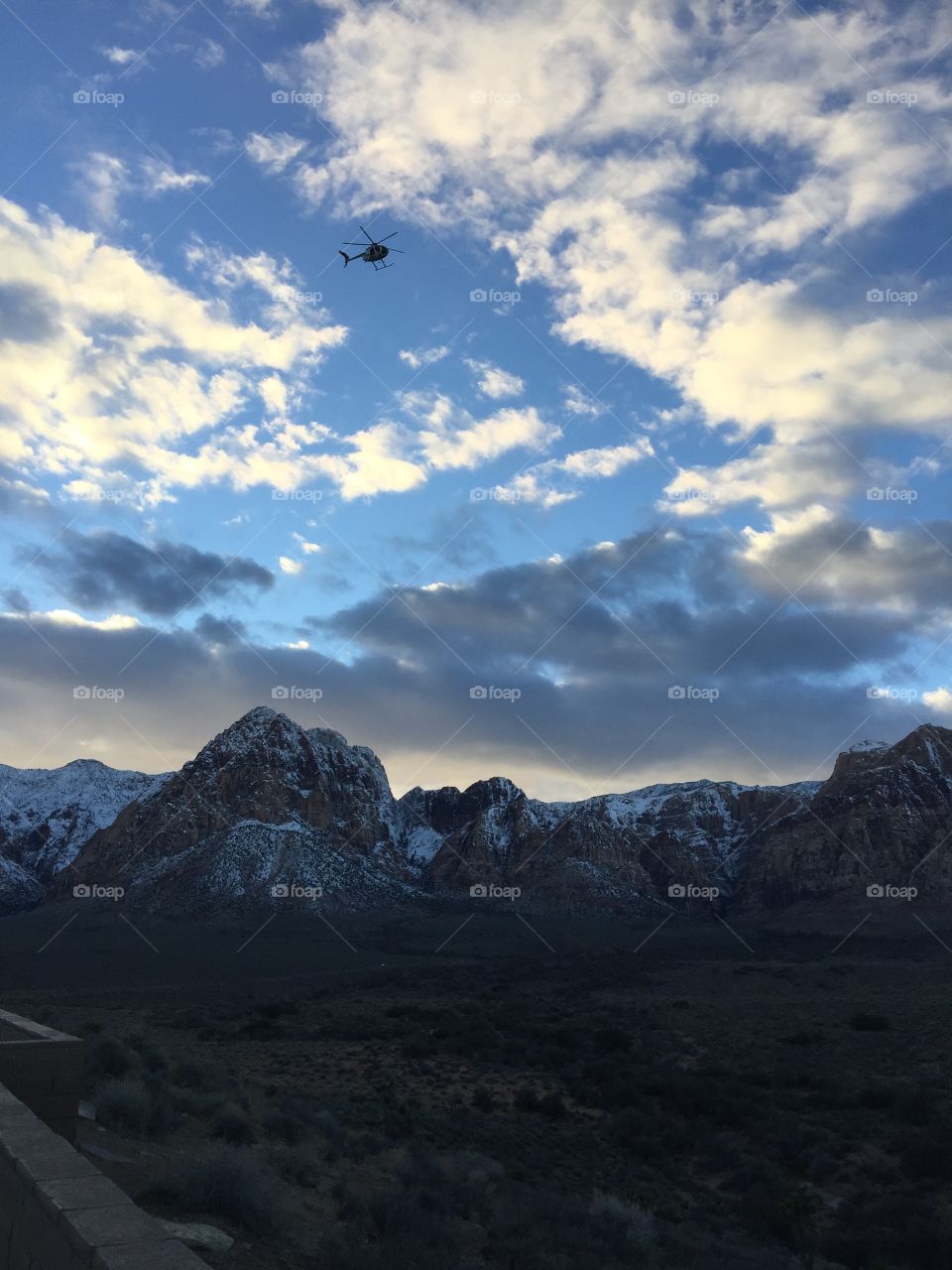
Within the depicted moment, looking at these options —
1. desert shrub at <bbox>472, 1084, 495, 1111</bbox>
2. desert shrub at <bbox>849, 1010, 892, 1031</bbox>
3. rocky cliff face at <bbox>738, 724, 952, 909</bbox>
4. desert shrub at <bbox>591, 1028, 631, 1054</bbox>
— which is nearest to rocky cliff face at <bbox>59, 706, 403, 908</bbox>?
rocky cliff face at <bbox>738, 724, 952, 909</bbox>

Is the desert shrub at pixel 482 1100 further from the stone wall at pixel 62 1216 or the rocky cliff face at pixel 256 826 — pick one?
the rocky cliff face at pixel 256 826

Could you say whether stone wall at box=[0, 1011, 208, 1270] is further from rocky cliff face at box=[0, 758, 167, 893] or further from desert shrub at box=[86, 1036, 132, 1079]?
rocky cliff face at box=[0, 758, 167, 893]

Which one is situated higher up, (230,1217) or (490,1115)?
(230,1217)

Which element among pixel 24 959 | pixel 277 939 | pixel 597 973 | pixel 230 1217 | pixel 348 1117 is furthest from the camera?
pixel 277 939

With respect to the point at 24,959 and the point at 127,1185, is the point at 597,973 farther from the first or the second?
the point at 127,1185

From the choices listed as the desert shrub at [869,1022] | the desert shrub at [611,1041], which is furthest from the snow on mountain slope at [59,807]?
the desert shrub at [869,1022]

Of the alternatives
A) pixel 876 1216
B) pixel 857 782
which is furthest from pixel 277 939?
pixel 857 782
